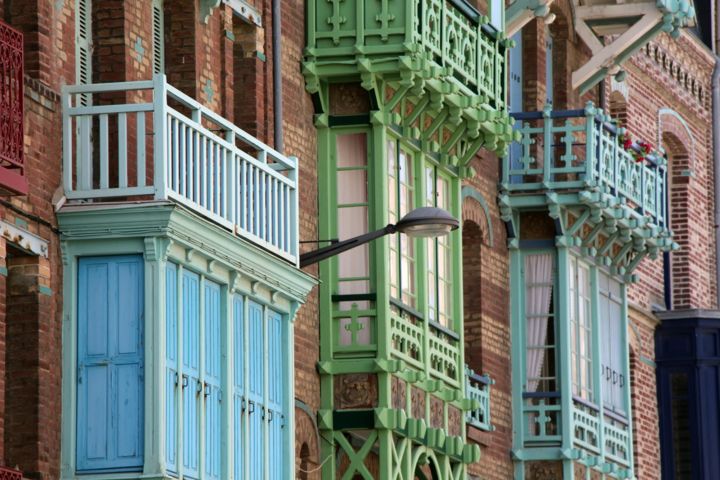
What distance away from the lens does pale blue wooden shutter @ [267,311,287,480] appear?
2659cm

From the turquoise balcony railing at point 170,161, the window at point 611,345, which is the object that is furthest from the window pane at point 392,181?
the window at point 611,345

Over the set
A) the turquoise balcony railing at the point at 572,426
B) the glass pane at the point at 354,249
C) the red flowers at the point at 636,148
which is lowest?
the turquoise balcony railing at the point at 572,426

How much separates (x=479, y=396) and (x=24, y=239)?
1187 cm

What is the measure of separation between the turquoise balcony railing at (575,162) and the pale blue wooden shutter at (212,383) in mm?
10651

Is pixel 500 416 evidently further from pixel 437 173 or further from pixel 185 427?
pixel 185 427

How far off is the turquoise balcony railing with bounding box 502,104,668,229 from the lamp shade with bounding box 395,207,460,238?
8224 millimetres

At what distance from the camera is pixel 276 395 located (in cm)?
2684

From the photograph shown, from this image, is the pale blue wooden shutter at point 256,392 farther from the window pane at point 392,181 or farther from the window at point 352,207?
the window pane at point 392,181

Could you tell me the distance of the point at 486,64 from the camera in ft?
107

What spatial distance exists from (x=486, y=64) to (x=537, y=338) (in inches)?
202

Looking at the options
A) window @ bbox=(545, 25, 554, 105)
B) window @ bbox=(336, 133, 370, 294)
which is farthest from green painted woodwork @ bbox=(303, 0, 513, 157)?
window @ bbox=(545, 25, 554, 105)

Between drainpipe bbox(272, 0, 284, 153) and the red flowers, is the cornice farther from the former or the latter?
the red flowers

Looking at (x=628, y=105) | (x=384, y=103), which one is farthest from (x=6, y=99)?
(x=628, y=105)

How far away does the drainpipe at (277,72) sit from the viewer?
2903 centimetres
